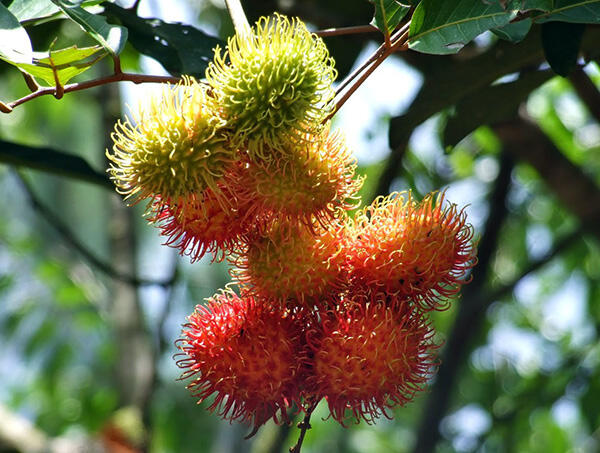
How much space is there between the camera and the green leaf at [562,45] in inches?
50.9

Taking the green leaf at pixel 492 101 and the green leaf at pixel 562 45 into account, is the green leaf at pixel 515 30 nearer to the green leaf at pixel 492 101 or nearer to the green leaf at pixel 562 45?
the green leaf at pixel 562 45

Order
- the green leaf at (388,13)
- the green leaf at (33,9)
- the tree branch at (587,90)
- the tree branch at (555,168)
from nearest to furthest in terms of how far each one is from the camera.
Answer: the green leaf at (388,13) → the green leaf at (33,9) → the tree branch at (587,90) → the tree branch at (555,168)

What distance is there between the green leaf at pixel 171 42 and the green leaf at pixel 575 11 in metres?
0.57

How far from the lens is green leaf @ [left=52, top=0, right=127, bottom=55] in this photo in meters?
1.08

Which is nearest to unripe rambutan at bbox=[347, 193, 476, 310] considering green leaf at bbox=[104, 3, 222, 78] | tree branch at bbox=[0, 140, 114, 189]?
green leaf at bbox=[104, 3, 222, 78]

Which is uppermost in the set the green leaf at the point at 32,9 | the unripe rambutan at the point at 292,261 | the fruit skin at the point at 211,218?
the green leaf at the point at 32,9

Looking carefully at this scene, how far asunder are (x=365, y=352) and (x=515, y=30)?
0.55 meters

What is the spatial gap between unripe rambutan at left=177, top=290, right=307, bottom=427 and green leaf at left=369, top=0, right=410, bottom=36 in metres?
0.44

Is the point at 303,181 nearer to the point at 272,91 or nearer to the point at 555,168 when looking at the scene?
the point at 272,91

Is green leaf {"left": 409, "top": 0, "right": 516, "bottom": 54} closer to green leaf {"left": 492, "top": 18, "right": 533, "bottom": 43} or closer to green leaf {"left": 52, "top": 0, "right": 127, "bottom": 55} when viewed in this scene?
green leaf {"left": 492, "top": 18, "right": 533, "bottom": 43}

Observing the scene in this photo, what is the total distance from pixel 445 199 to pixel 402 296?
0.60ft

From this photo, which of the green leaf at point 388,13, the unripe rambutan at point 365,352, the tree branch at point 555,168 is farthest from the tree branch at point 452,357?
the green leaf at point 388,13

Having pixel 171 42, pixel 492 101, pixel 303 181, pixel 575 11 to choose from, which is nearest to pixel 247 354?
pixel 303 181

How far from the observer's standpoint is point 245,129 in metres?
1.00
